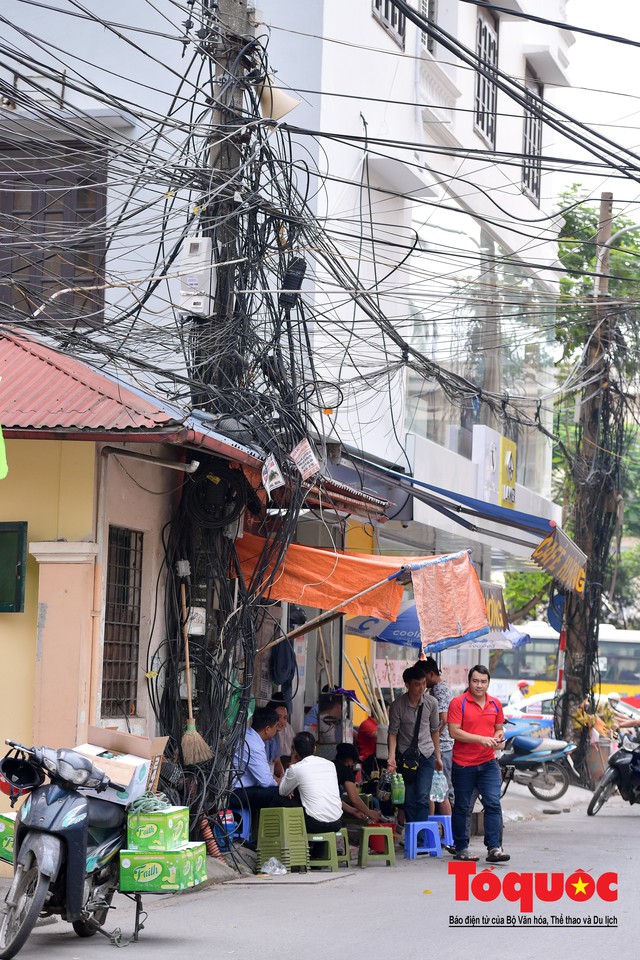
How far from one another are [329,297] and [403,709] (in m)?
4.67

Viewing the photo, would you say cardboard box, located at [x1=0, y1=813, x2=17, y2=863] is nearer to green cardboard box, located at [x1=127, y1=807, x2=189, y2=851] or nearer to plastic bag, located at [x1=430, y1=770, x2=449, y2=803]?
green cardboard box, located at [x1=127, y1=807, x2=189, y2=851]

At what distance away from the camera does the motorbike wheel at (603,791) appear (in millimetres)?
16141

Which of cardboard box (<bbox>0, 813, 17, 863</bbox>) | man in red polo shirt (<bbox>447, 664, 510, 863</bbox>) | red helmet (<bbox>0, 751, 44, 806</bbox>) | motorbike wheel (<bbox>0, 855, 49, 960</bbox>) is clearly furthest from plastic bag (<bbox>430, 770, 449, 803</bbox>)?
motorbike wheel (<bbox>0, 855, 49, 960</bbox>)

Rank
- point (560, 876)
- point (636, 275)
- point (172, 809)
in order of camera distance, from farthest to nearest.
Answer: point (636, 275) → point (560, 876) → point (172, 809)

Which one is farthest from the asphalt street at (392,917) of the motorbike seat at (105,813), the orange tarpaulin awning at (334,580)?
the orange tarpaulin awning at (334,580)

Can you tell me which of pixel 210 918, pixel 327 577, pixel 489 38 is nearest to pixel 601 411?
pixel 489 38

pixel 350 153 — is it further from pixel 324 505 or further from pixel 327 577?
pixel 327 577

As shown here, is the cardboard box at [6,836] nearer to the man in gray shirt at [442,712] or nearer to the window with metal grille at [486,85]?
the man in gray shirt at [442,712]

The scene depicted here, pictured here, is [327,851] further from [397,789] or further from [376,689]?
[376,689]

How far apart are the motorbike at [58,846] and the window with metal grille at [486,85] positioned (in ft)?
46.5

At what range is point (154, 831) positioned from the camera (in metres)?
7.30

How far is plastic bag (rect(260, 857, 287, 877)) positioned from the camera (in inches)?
401

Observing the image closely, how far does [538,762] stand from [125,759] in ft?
38.9

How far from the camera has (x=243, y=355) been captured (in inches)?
414
